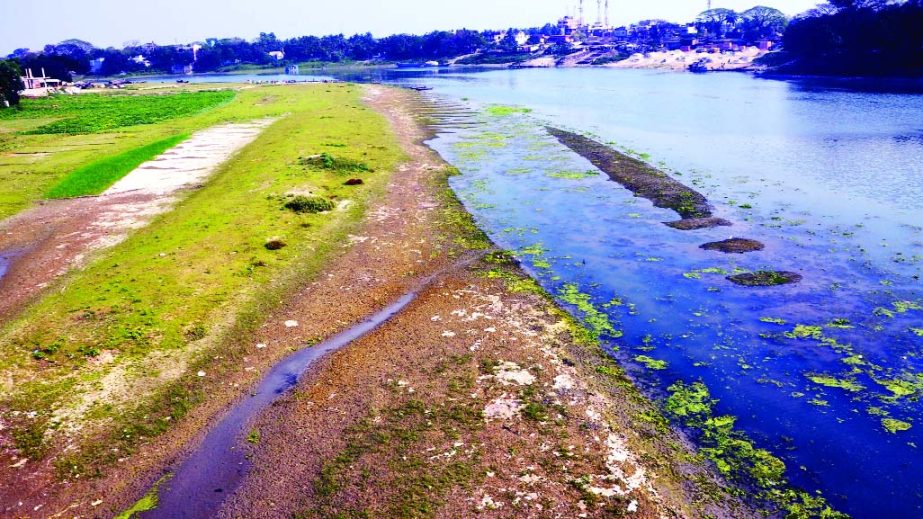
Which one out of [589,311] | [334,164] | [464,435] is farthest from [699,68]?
[464,435]

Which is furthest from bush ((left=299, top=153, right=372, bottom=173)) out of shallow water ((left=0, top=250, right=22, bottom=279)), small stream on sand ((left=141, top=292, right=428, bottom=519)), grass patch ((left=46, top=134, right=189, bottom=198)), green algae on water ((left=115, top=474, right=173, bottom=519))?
green algae on water ((left=115, top=474, right=173, bottom=519))

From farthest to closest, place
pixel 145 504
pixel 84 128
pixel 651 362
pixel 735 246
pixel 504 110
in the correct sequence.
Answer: pixel 504 110
pixel 84 128
pixel 735 246
pixel 651 362
pixel 145 504

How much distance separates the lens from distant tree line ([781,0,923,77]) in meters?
114

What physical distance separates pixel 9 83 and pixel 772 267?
10671 cm

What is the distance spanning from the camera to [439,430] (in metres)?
15.2

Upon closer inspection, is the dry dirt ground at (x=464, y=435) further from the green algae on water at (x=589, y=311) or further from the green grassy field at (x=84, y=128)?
the green grassy field at (x=84, y=128)

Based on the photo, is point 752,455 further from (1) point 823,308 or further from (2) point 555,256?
(2) point 555,256

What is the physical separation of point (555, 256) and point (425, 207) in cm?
1037

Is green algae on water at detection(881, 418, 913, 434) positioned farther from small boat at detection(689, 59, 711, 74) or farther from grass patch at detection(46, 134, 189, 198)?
small boat at detection(689, 59, 711, 74)

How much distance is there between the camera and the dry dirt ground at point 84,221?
86.5 ft

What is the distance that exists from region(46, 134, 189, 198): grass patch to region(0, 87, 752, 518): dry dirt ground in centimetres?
2647

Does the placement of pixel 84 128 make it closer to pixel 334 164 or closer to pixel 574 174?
pixel 334 164

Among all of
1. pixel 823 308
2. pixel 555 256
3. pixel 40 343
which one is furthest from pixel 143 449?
pixel 823 308

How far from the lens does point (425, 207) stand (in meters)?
36.0
